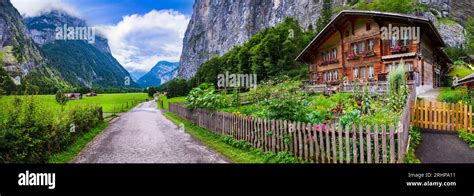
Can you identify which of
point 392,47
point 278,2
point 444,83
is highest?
point 278,2

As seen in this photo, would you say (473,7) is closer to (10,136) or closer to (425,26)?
(425,26)

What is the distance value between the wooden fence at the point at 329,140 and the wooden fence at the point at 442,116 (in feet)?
13.7

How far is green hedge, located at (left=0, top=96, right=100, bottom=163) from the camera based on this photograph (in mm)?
7141

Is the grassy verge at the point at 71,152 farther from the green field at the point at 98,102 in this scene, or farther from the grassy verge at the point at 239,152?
the grassy verge at the point at 239,152

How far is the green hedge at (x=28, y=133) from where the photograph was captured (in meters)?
7.14

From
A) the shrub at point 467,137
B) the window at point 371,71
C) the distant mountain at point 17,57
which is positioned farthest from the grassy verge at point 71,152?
the window at point 371,71

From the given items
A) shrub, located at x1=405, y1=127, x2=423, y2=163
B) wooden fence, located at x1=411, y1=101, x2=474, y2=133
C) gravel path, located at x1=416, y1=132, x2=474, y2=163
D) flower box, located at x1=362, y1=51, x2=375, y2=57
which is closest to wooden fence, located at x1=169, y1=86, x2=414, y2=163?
shrub, located at x1=405, y1=127, x2=423, y2=163

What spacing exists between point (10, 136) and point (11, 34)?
643 ft

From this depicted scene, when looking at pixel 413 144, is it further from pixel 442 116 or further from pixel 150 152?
pixel 150 152

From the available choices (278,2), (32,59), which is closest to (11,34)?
(32,59)

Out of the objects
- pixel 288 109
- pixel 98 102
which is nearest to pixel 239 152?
pixel 288 109
